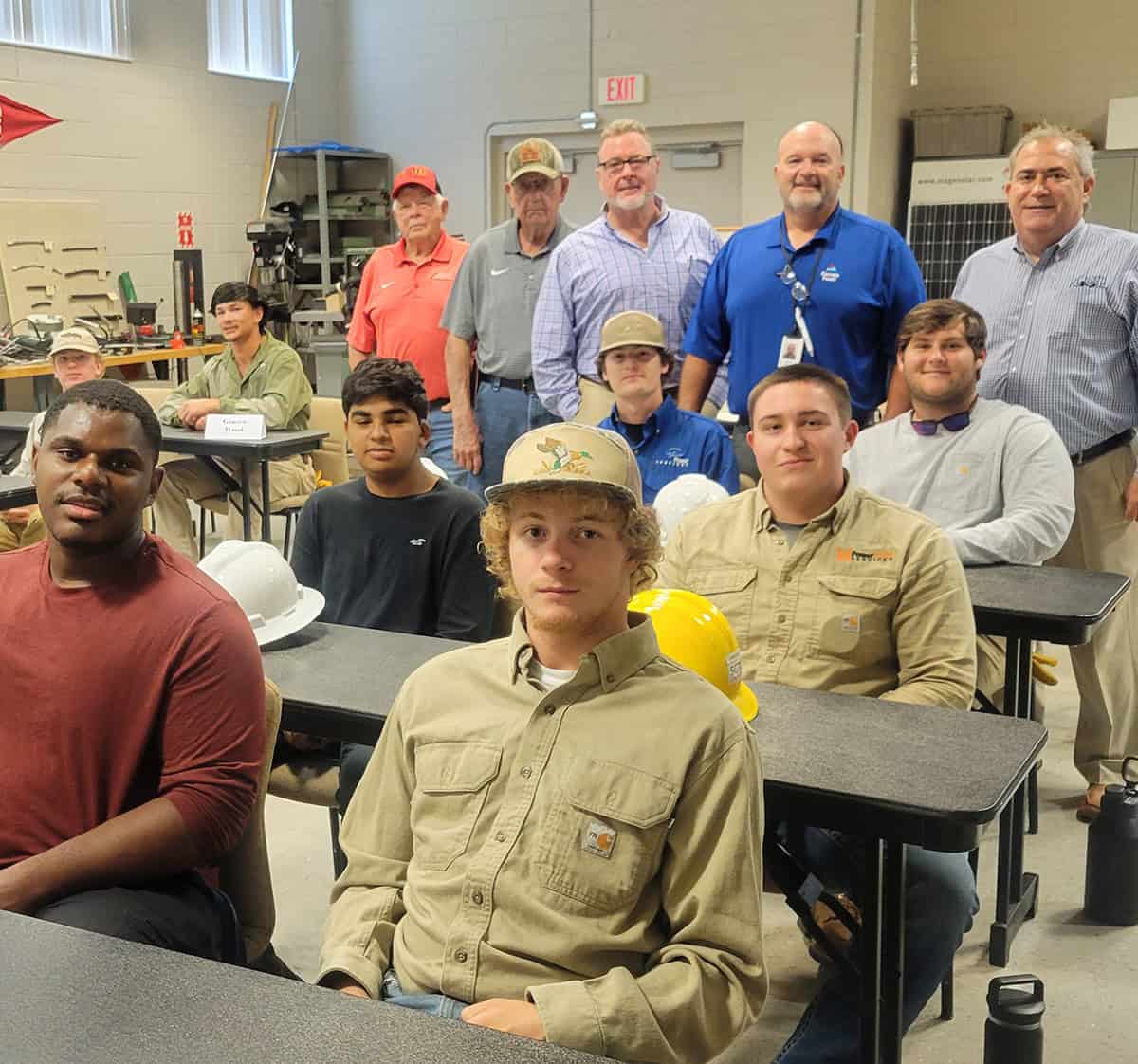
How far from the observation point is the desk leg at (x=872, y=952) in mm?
1904

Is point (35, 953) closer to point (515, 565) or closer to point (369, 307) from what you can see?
point (515, 565)

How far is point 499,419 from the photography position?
454 centimetres

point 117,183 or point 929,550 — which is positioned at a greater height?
point 117,183

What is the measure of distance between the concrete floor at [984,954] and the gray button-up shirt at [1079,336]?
105 centimetres

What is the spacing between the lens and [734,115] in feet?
28.3

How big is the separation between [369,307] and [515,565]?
3.60m

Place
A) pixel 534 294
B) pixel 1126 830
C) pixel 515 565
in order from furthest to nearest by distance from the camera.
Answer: pixel 534 294 → pixel 1126 830 → pixel 515 565

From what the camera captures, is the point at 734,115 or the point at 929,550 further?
the point at 734,115

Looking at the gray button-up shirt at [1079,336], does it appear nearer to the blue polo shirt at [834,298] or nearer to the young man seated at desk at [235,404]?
the blue polo shirt at [834,298]

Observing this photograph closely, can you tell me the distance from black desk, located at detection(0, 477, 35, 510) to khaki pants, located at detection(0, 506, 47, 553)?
76 mm

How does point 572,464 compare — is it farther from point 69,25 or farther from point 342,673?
point 69,25

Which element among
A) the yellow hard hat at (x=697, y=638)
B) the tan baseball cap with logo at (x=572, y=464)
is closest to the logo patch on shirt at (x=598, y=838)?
the tan baseball cap with logo at (x=572, y=464)

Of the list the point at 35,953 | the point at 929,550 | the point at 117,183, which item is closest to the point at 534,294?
the point at 929,550

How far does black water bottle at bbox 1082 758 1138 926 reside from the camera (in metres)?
2.82
